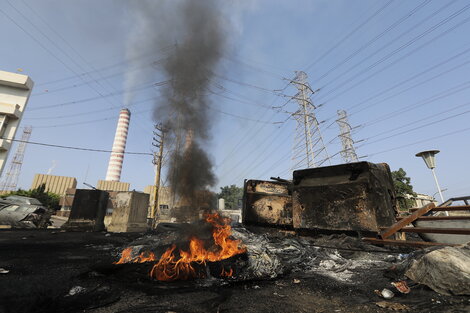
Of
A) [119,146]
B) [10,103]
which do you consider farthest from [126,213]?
[119,146]

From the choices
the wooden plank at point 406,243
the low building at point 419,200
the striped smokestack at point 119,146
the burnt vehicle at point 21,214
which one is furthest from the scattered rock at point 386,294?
the striped smokestack at point 119,146

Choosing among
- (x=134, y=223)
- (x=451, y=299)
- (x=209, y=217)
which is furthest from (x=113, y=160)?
(x=451, y=299)

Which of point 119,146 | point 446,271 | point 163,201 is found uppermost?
point 119,146

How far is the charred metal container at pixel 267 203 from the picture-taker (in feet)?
26.1

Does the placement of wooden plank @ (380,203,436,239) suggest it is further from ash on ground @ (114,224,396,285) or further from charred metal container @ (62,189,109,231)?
charred metal container @ (62,189,109,231)

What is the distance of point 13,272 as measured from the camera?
4.05 meters

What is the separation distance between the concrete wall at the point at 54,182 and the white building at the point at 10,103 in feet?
117

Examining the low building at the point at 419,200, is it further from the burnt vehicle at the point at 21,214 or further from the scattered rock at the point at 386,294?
the burnt vehicle at the point at 21,214

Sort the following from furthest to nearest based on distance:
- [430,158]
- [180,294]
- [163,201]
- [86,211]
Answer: [163,201] < [86,211] < [430,158] < [180,294]

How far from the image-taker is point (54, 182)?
56562 mm

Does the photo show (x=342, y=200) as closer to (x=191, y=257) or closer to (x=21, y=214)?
(x=191, y=257)

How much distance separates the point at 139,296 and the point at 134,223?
44.8 feet

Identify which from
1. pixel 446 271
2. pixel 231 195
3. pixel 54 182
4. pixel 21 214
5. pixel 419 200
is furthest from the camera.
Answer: pixel 231 195

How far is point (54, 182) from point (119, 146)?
2288 cm
